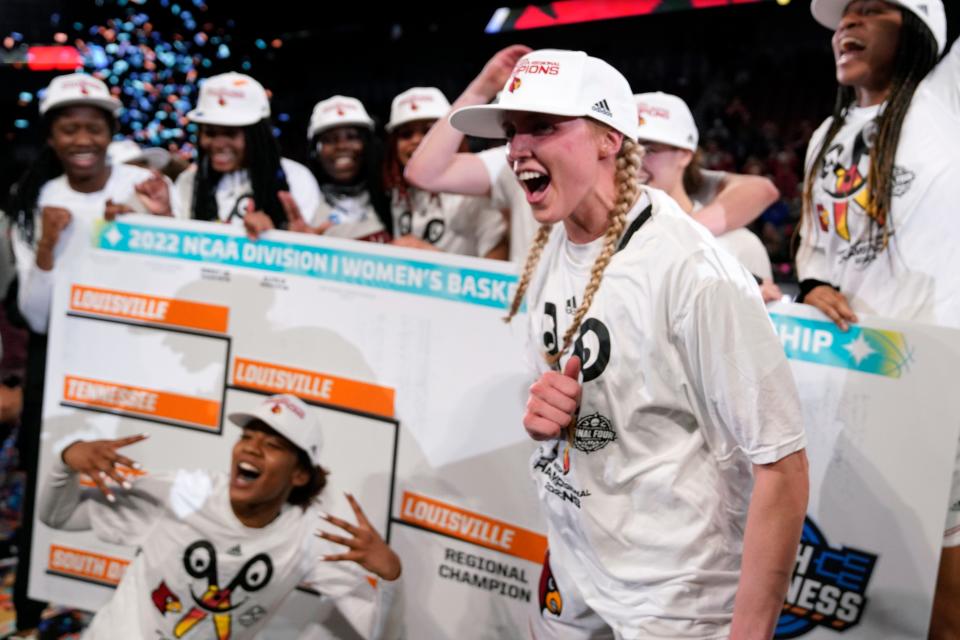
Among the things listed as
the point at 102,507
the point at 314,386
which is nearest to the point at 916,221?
the point at 314,386

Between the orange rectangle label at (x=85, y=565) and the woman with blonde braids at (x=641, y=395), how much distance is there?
2.10 meters

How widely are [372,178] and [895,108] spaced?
210 centimetres

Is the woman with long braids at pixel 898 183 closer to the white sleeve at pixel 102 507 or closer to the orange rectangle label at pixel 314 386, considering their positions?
the orange rectangle label at pixel 314 386

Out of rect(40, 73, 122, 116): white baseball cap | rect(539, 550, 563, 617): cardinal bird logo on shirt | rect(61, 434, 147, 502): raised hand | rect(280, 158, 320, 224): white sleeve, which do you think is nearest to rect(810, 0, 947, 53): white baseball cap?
rect(539, 550, 563, 617): cardinal bird logo on shirt

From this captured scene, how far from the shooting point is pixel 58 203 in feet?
12.5

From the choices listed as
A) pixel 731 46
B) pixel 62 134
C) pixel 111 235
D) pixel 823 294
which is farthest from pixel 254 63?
pixel 823 294

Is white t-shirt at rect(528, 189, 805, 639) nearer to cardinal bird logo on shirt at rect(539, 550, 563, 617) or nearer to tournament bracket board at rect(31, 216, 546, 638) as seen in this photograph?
cardinal bird logo on shirt at rect(539, 550, 563, 617)

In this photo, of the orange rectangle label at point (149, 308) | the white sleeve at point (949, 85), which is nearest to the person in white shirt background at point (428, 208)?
the orange rectangle label at point (149, 308)

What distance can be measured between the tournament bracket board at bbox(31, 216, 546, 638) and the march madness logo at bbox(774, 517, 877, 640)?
0.74 m

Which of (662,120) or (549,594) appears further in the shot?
(662,120)

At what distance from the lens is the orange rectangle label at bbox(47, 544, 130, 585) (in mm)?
3287

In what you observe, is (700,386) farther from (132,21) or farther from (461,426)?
(132,21)

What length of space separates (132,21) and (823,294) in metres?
8.99

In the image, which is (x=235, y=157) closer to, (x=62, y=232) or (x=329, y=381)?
(x=62, y=232)
